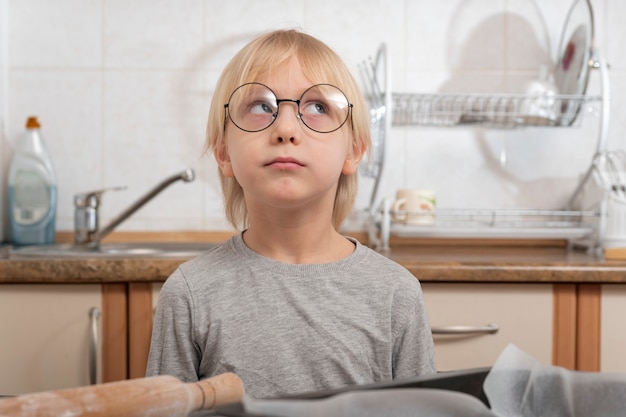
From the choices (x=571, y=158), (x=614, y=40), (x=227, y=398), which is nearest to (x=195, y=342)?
(x=227, y=398)

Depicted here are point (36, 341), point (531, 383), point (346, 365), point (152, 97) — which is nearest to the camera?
point (531, 383)

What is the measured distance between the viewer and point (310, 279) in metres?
0.83

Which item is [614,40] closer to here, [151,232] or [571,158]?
[571,158]

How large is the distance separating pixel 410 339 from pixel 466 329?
63cm

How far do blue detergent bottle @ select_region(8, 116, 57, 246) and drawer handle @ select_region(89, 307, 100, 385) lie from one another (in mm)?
511

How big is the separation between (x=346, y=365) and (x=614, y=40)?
1.52 meters

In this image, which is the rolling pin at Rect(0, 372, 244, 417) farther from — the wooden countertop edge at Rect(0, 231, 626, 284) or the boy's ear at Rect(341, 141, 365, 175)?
the wooden countertop edge at Rect(0, 231, 626, 284)

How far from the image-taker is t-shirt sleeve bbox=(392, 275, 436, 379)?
0.81m

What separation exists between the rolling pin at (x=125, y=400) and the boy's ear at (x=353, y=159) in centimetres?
52

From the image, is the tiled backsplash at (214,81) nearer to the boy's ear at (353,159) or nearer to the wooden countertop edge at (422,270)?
the wooden countertop edge at (422,270)

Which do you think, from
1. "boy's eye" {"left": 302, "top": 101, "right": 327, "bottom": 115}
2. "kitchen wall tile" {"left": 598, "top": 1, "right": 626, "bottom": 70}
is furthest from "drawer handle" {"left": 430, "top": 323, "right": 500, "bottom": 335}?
"kitchen wall tile" {"left": 598, "top": 1, "right": 626, "bottom": 70}

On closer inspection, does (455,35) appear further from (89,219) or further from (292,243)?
(292,243)

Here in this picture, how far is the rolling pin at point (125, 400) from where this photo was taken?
354 mm

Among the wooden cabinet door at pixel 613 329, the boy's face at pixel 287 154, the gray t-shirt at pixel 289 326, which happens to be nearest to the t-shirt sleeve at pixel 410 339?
the gray t-shirt at pixel 289 326
